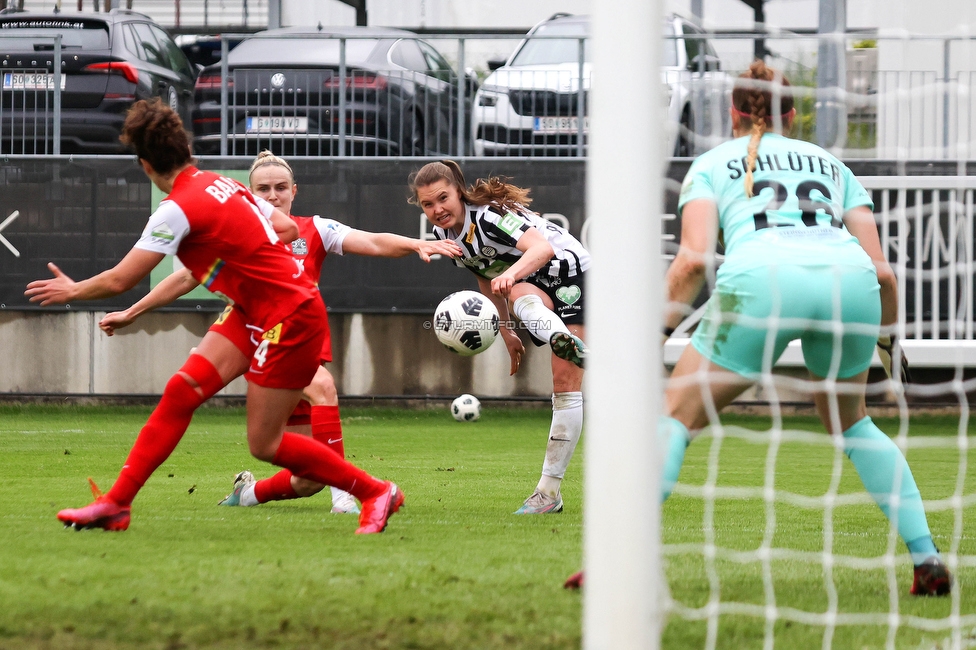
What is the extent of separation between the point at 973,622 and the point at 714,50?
910 cm

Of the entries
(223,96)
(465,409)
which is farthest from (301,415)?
(223,96)

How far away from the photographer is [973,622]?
3.40 meters

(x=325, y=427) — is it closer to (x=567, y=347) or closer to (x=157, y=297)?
(x=157, y=297)

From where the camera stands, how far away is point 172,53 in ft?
45.8

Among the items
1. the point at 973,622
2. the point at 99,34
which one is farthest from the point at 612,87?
the point at 99,34

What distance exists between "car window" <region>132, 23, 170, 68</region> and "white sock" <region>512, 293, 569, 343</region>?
8716mm

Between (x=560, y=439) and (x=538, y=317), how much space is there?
610 millimetres

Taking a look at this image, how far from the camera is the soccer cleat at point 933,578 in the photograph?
378cm

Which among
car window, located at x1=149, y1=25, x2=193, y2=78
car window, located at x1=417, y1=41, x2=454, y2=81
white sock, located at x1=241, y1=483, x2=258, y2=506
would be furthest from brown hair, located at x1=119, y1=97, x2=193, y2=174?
car window, located at x1=149, y1=25, x2=193, y2=78

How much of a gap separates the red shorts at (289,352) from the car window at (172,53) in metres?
9.89

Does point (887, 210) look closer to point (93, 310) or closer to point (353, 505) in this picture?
point (353, 505)

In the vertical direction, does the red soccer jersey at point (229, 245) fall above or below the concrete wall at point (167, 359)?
above

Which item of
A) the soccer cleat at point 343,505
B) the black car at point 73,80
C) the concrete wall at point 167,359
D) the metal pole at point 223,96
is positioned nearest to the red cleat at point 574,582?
the soccer cleat at point 343,505

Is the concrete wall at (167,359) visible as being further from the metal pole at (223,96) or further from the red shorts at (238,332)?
the red shorts at (238,332)
